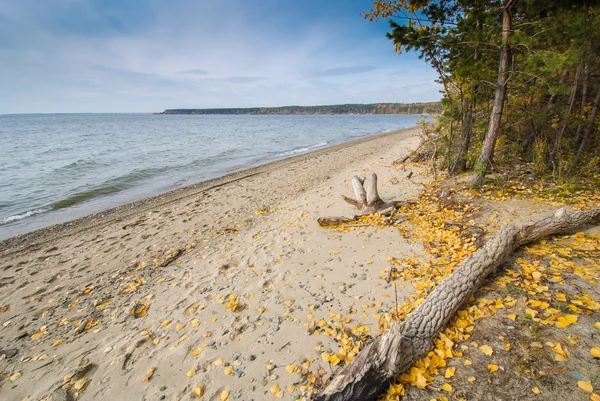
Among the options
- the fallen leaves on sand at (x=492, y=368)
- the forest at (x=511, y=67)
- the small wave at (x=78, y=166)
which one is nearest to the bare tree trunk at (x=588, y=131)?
the forest at (x=511, y=67)

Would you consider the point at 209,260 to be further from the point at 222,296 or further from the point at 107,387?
the point at 107,387

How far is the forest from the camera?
5965 millimetres

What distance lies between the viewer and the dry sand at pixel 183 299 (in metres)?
3.35

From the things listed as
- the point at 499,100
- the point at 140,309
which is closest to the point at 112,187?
the point at 140,309

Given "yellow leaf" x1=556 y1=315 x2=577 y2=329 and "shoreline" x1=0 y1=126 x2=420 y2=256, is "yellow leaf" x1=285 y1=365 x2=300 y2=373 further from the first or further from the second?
"shoreline" x1=0 y1=126 x2=420 y2=256

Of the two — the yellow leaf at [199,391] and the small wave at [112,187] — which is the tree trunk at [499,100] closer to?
the yellow leaf at [199,391]

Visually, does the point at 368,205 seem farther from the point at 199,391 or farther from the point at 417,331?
the point at 199,391

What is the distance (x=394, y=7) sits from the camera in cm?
664

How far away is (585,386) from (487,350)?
72 centimetres

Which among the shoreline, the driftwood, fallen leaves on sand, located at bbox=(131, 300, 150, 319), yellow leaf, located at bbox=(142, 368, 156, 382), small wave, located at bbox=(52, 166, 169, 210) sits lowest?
small wave, located at bbox=(52, 166, 169, 210)

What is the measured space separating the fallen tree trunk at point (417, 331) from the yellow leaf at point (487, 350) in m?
0.41

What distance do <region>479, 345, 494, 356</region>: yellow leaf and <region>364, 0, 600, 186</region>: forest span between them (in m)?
5.79


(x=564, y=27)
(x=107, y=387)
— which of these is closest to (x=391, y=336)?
(x=107, y=387)

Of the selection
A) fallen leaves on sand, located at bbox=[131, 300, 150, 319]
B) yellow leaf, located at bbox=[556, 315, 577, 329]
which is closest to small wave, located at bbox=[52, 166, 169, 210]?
fallen leaves on sand, located at bbox=[131, 300, 150, 319]
